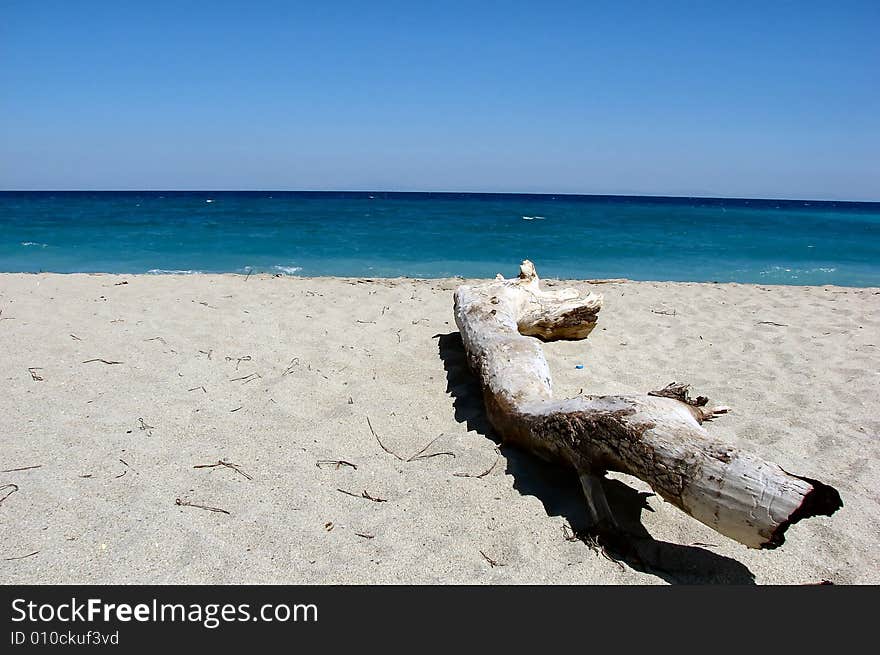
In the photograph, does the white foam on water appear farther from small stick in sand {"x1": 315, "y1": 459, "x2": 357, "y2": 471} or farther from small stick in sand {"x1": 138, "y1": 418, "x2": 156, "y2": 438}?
small stick in sand {"x1": 315, "y1": 459, "x2": 357, "y2": 471}

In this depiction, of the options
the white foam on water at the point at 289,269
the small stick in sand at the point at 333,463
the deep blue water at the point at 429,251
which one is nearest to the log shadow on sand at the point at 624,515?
the small stick in sand at the point at 333,463

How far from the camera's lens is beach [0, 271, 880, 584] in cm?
250

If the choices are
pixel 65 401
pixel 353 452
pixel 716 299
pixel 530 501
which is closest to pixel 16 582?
pixel 353 452

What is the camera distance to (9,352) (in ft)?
15.4

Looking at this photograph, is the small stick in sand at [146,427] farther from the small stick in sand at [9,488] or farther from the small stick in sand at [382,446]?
the small stick in sand at [382,446]

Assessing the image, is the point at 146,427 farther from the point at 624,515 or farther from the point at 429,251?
the point at 429,251

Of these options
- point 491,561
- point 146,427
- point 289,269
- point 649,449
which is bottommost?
point 491,561

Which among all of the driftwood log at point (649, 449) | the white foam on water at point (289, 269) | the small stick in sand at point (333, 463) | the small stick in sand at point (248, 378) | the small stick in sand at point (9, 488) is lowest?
the small stick in sand at point (9, 488)

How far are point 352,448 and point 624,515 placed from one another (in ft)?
5.22

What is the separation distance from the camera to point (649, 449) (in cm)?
256

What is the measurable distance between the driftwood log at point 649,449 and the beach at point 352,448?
9.0 inches

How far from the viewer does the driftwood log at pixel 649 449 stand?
2.20 meters

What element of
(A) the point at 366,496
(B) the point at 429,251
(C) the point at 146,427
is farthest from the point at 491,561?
(B) the point at 429,251
